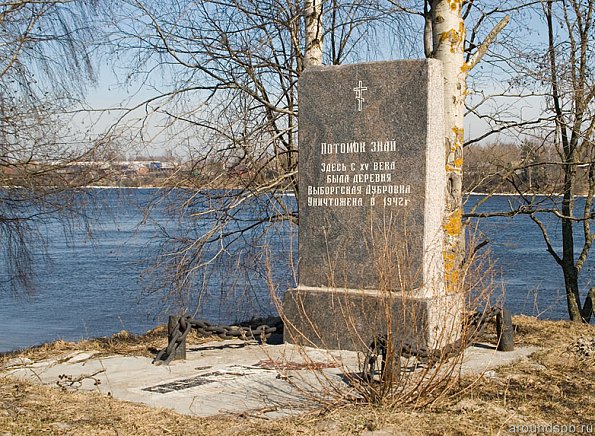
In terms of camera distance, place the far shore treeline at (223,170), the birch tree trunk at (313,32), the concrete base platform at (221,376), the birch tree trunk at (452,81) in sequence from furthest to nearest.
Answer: the birch tree trunk at (313,32), the far shore treeline at (223,170), the birch tree trunk at (452,81), the concrete base platform at (221,376)

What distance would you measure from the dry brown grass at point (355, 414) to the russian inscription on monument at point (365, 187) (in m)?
1.48

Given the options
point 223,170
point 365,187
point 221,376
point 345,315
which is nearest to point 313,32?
point 223,170

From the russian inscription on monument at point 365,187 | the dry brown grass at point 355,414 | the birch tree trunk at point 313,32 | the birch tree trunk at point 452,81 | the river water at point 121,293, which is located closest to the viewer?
the dry brown grass at point 355,414

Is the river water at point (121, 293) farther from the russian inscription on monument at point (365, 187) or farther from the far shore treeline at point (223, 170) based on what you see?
the russian inscription on monument at point (365, 187)

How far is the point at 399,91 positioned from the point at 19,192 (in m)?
4.55

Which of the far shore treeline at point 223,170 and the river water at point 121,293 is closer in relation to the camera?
the far shore treeline at point 223,170

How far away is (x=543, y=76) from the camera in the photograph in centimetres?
1099

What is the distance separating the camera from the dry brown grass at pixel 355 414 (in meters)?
4.93

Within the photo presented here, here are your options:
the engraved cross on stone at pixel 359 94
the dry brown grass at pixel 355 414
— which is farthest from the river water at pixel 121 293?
the dry brown grass at pixel 355 414

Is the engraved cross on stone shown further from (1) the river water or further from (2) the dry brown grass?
(1) the river water

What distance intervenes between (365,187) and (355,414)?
2.98 meters

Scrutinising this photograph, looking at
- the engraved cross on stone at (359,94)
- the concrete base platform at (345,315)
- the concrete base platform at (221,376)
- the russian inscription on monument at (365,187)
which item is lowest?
the concrete base platform at (221,376)

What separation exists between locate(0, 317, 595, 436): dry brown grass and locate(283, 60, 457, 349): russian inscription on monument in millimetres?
1481

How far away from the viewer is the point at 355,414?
520 centimetres
